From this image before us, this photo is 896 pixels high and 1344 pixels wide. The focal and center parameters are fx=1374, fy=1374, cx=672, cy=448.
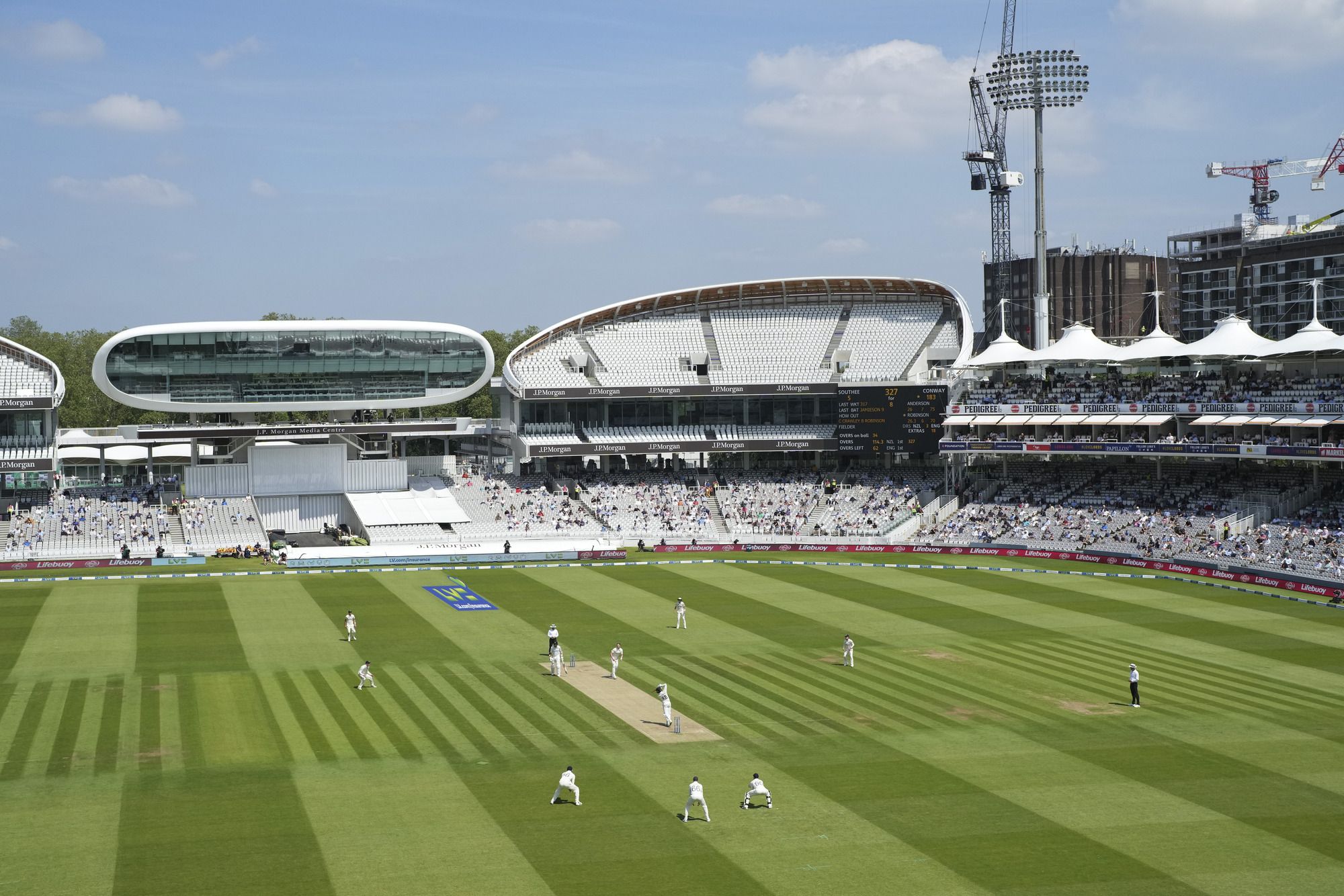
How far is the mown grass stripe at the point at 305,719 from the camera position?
30014 mm

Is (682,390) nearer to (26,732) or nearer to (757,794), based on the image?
(26,732)

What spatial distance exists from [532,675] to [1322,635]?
82.4 feet

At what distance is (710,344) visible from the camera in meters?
88.8

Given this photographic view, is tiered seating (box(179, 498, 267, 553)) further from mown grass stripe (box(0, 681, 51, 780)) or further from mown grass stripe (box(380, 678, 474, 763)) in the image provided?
mown grass stripe (box(380, 678, 474, 763))

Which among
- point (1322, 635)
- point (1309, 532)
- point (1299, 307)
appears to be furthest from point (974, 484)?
point (1299, 307)

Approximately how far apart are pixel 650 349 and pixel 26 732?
5957 cm

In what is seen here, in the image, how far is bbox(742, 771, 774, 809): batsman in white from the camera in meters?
25.7

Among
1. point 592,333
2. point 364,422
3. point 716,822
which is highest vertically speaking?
point 592,333

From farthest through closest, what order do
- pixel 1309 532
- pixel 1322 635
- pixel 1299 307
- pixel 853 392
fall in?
pixel 1299 307 → pixel 853 392 → pixel 1309 532 → pixel 1322 635

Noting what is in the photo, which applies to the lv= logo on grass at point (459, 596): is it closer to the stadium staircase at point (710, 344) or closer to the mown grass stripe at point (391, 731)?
the mown grass stripe at point (391, 731)

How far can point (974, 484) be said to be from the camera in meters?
76.7

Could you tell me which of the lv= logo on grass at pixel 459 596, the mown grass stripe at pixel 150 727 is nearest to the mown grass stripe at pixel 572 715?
the mown grass stripe at pixel 150 727

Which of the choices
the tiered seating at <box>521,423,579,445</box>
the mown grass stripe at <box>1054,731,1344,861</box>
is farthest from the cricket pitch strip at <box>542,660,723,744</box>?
the tiered seating at <box>521,423,579,445</box>

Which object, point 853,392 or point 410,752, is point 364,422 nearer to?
point 853,392
